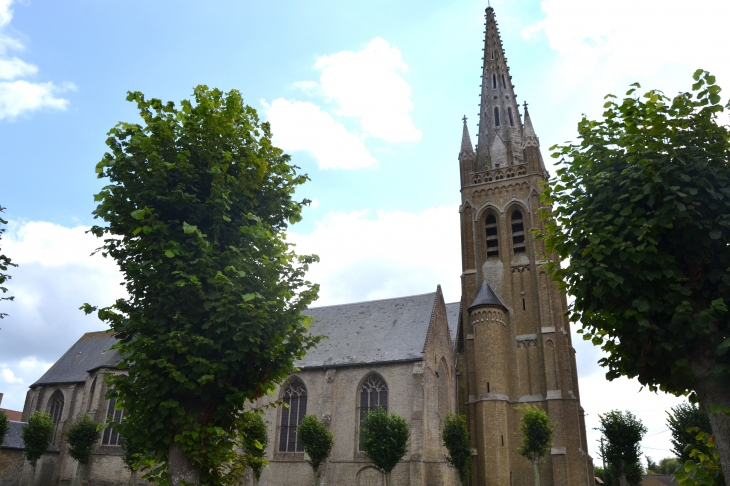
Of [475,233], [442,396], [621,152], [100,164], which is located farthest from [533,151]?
[100,164]

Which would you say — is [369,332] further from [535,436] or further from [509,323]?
[535,436]

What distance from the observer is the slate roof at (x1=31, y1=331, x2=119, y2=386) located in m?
38.4

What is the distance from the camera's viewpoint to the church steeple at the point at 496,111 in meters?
41.2

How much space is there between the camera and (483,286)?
35562 mm

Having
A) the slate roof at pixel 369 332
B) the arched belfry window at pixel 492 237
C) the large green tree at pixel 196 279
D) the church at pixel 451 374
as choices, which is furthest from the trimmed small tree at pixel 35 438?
the arched belfry window at pixel 492 237

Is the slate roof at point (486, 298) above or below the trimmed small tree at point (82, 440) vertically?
above

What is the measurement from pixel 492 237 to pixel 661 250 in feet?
98.7

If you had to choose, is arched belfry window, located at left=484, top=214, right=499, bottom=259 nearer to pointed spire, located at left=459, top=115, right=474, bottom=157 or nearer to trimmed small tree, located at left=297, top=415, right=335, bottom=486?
pointed spire, located at left=459, top=115, right=474, bottom=157

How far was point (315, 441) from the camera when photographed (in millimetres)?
26344

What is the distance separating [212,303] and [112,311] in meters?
2.33

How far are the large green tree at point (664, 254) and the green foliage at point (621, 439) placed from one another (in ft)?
57.9

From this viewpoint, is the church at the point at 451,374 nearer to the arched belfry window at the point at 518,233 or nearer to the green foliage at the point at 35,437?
the arched belfry window at the point at 518,233

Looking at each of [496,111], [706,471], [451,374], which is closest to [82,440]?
[451,374]

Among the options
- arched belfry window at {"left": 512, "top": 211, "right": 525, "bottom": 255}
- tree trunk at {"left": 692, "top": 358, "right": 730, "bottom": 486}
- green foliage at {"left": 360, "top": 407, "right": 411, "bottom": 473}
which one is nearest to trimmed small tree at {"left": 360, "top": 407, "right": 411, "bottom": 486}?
green foliage at {"left": 360, "top": 407, "right": 411, "bottom": 473}
